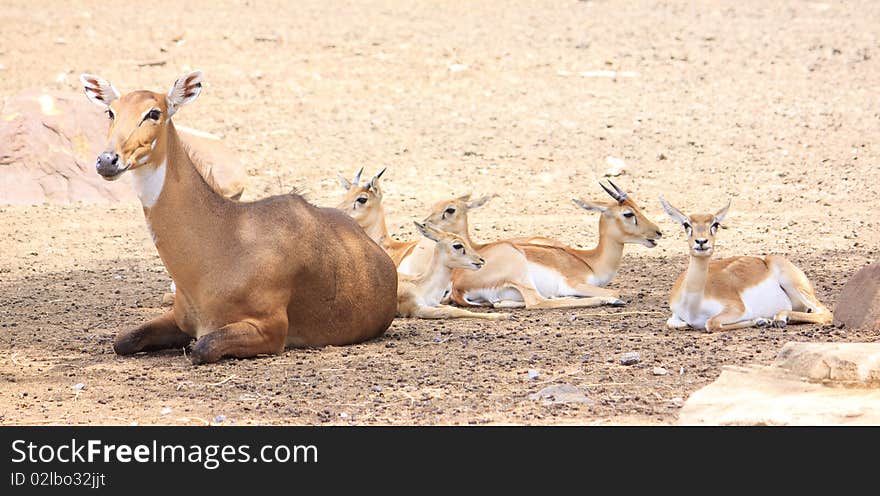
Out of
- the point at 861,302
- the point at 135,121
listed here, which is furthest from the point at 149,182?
the point at 861,302

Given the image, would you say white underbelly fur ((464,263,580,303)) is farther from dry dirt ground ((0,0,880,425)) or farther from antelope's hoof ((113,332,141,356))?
antelope's hoof ((113,332,141,356))

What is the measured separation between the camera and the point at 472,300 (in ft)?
35.1

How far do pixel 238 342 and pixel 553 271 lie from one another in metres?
3.63

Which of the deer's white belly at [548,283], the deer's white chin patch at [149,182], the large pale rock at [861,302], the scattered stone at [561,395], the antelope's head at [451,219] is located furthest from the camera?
the antelope's head at [451,219]

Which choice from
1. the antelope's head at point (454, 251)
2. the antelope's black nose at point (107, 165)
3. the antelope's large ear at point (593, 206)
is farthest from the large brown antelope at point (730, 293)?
the antelope's black nose at point (107, 165)

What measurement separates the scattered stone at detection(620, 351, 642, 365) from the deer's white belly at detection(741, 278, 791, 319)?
4.81 feet

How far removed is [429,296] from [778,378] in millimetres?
3733

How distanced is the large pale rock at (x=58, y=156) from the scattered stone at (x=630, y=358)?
722 cm

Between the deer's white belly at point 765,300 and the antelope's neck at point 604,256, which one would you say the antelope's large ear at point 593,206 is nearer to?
the antelope's neck at point 604,256

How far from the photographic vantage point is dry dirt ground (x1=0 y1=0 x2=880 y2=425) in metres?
7.29

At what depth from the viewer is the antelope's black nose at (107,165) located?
7.41 metres

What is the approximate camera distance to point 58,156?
48.1 feet

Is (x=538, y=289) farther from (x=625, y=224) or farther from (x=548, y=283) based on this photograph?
(x=625, y=224)

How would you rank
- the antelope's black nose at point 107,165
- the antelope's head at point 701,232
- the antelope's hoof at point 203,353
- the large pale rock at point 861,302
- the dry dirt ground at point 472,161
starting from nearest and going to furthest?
the dry dirt ground at point 472,161, the antelope's black nose at point 107,165, the antelope's hoof at point 203,353, the large pale rock at point 861,302, the antelope's head at point 701,232
